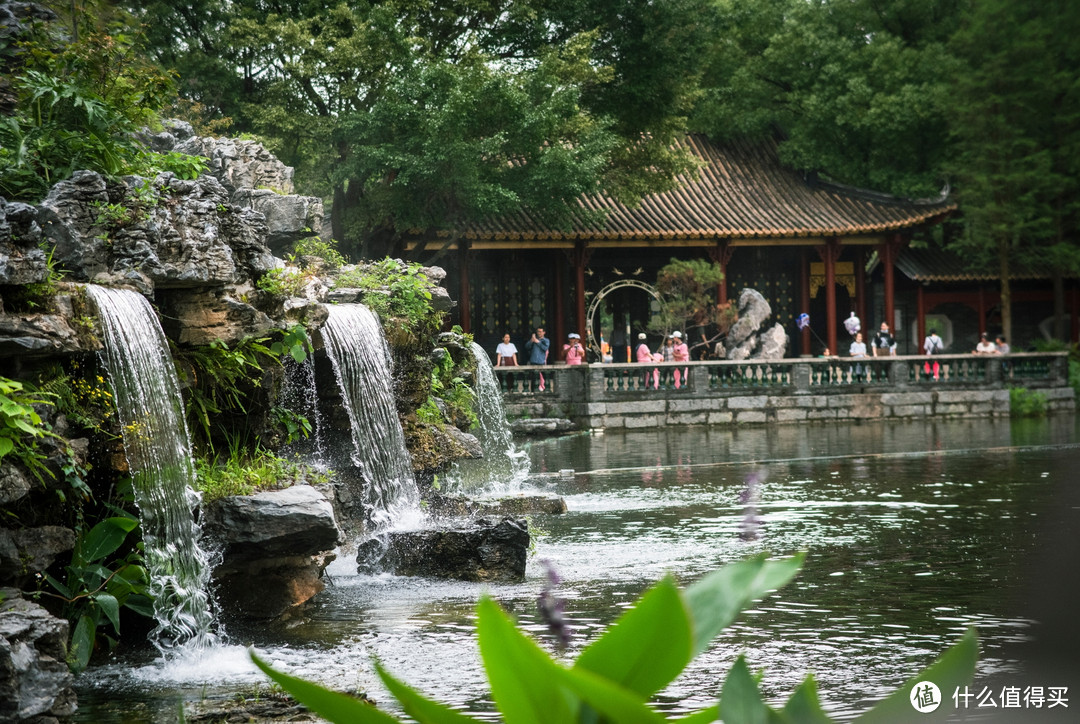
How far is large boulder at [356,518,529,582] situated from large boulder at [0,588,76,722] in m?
3.57

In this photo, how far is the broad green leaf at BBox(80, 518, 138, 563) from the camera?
6.07 metres

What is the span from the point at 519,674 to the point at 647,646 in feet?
0.29

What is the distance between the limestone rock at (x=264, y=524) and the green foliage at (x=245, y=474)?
161 millimetres

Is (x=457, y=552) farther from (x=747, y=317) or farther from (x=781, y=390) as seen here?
(x=747, y=317)

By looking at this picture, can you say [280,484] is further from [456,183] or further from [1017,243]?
[1017,243]

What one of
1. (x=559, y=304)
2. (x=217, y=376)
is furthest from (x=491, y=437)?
(x=559, y=304)

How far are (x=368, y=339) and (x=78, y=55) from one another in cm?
322

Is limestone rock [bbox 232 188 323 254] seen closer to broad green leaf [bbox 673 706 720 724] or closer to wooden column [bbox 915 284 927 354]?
broad green leaf [bbox 673 706 720 724]

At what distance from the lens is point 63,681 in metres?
4.86

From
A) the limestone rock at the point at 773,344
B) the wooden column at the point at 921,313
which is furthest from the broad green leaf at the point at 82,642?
the wooden column at the point at 921,313

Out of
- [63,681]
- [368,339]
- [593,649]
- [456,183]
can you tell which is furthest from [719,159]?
[593,649]

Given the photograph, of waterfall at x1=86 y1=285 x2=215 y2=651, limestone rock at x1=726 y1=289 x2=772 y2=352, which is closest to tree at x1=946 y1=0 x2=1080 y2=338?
limestone rock at x1=726 y1=289 x2=772 y2=352

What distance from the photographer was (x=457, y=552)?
8438mm

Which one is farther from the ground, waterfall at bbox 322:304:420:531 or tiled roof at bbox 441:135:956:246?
tiled roof at bbox 441:135:956:246
